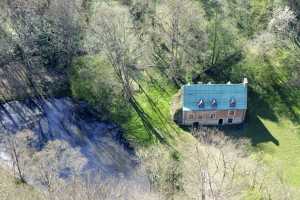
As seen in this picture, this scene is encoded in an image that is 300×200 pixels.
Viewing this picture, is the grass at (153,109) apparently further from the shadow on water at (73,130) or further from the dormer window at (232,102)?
the dormer window at (232,102)

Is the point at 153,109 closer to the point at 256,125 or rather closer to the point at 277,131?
the point at 256,125

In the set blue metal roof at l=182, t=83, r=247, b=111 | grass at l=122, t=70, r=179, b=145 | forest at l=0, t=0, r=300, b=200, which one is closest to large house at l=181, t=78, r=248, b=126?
blue metal roof at l=182, t=83, r=247, b=111

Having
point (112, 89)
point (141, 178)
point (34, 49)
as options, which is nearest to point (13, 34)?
point (34, 49)

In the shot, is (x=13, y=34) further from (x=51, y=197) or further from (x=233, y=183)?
(x=233, y=183)

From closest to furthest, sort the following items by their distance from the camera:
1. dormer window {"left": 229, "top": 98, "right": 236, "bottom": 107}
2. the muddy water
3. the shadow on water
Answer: the muddy water → the shadow on water → dormer window {"left": 229, "top": 98, "right": 236, "bottom": 107}

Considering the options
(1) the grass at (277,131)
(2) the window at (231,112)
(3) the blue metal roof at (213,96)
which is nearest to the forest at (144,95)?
(1) the grass at (277,131)

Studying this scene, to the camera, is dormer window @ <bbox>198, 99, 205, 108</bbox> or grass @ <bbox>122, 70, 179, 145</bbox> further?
dormer window @ <bbox>198, 99, 205, 108</bbox>

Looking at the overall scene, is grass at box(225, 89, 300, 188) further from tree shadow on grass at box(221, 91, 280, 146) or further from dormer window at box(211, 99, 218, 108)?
dormer window at box(211, 99, 218, 108)
